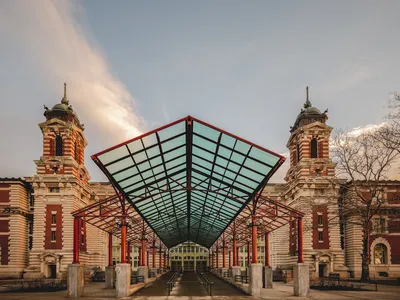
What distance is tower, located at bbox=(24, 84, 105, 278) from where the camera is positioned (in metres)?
50.7

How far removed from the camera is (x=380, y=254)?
167 ft

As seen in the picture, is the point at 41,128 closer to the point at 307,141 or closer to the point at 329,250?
the point at 307,141

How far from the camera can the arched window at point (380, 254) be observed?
1987 inches

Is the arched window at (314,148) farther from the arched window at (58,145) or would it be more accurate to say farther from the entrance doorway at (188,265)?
the entrance doorway at (188,265)

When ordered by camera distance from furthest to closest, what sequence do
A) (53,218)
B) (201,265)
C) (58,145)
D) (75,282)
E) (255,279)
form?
(201,265) → (58,145) → (53,218) → (255,279) → (75,282)

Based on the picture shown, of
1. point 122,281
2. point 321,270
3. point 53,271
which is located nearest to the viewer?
point 122,281

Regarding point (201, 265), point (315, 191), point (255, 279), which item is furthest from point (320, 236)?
point (201, 265)

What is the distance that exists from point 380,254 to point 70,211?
37.3 meters

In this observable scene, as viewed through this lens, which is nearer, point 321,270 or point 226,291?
point 226,291

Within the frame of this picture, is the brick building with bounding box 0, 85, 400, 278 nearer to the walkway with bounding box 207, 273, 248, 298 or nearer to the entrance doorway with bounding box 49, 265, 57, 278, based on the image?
the entrance doorway with bounding box 49, 265, 57, 278

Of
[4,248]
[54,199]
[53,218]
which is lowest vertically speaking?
[4,248]

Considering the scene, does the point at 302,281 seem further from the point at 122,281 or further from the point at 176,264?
the point at 176,264

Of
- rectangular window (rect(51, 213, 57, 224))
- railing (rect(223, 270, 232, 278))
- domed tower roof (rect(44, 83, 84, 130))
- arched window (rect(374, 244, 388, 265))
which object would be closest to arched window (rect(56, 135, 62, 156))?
domed tower roof (rect(44, 83, 84, 130))

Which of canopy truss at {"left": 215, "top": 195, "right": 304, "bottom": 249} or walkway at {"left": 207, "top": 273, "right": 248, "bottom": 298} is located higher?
canopy truss at {"left": 215, "top": 195, "right": 304, "bottom": 249}
